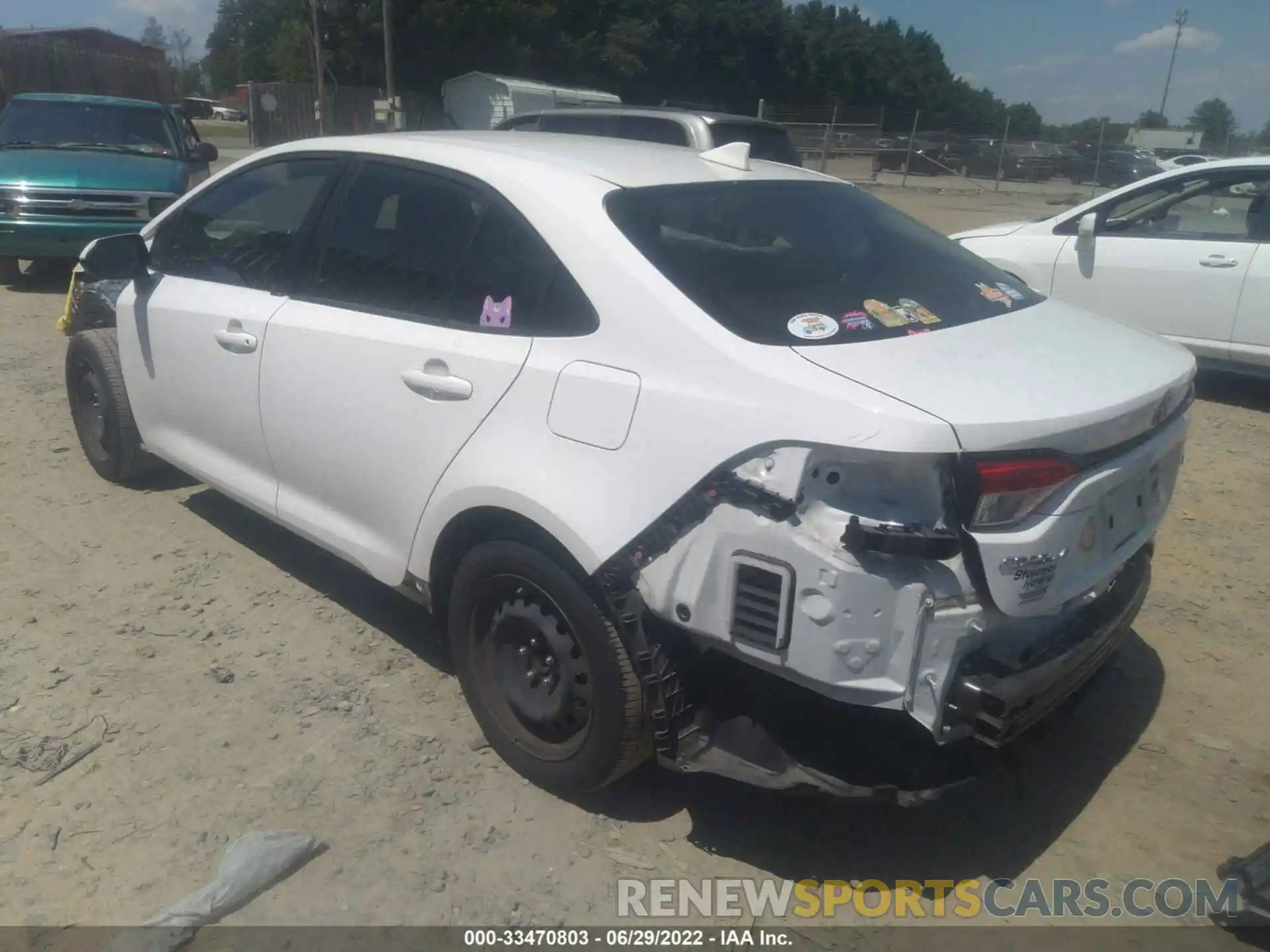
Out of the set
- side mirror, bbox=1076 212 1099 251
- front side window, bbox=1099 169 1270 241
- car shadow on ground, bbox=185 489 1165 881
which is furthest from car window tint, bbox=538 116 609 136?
car shadow on ground, bbox=185 489 1165 881

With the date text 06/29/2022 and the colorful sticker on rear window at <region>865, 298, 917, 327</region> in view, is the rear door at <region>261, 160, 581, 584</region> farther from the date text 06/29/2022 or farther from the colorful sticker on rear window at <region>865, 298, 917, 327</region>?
the date text 06/29/2022

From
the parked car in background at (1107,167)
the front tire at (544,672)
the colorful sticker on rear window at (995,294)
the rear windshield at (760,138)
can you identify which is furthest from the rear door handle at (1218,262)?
the parked car in background at (1107,167)

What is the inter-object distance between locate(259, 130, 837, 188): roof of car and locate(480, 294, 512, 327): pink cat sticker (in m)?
0.38

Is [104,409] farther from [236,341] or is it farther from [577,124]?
[577,124]

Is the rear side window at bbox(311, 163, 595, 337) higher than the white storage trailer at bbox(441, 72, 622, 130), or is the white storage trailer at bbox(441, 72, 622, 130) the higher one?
the white storage trailer at bbox(441, 72, 622, 130)

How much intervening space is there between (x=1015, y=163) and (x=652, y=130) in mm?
28122

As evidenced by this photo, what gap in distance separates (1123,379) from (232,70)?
87.7 metres

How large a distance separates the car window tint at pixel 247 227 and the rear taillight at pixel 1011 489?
251cm

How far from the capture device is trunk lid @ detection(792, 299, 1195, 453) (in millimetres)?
2246

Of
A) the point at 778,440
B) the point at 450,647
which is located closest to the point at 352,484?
the point at 450,647

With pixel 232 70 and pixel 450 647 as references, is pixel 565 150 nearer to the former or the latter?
pixel 450 647

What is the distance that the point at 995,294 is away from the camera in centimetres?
311

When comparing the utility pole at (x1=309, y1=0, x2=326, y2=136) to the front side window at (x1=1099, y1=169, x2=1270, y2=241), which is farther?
the utility pole at (x1=309, y1=0, x2=326, y2=136)

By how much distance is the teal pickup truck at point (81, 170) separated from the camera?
916 centimetres
